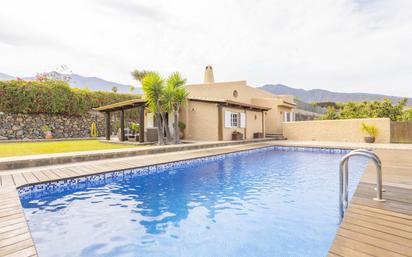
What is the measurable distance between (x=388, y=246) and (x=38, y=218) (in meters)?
5.98

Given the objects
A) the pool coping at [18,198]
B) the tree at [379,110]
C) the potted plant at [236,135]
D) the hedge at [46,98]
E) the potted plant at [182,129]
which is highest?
the hedge at [46,98]

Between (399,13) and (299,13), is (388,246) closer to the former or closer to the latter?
(299,13)

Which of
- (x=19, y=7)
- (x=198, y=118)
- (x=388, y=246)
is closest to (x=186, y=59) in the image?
(x=198, y=118)

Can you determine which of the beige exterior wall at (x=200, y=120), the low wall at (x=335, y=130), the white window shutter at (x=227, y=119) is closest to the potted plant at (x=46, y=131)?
the beige exterior wall at (x=200, y=120)

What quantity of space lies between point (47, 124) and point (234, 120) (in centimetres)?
1707

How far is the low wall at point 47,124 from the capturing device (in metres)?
17.9

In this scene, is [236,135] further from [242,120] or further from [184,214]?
[184,214]

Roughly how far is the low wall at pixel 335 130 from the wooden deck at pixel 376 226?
53.1 ft

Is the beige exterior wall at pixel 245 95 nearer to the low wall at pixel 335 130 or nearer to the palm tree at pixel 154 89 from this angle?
the low wall at pixel 335 130

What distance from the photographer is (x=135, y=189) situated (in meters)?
6.70

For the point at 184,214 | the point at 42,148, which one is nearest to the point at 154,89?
the point at 42,148

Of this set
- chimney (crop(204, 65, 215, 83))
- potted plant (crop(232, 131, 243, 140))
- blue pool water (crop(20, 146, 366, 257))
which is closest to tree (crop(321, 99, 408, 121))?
potted plant (crop(232, 131, 243, 140))

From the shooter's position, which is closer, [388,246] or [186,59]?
[388,246]

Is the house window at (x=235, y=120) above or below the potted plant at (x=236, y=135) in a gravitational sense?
above
